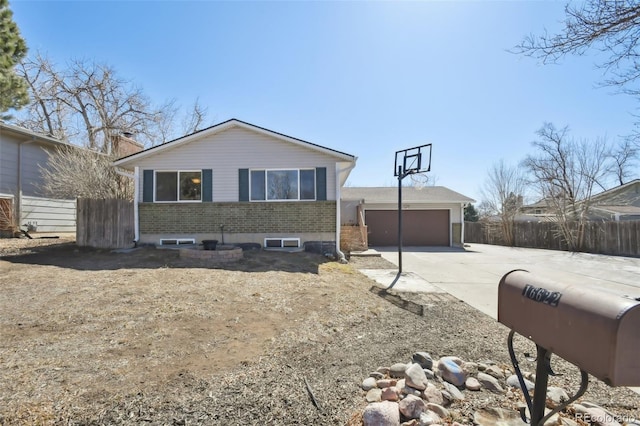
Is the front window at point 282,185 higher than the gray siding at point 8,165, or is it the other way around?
the gray siding at point 8,165

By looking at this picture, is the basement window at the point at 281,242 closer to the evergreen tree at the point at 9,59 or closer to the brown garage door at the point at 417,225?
the evergreen tree at the point at 9,59

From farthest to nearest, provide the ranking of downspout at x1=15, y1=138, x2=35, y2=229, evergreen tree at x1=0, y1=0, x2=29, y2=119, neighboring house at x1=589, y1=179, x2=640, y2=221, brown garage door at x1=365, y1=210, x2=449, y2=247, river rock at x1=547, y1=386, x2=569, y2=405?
neighboring house at x1=589, y1=179, x2=640, y2=221 → brown garage door at x1=365, y1=210, x2=449, y2=247 → downspout at x1=15, y1=138, x2=35, y2=229 → evergreen tree at x1=0, y1=0, x2=29, y2=119 → river rock at x1=547, y1=386, x2=569, y2=405

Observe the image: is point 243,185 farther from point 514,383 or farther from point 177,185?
point 514,383

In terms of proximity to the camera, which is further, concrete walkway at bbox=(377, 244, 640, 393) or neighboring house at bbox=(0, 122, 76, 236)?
neighboring house at bbox=(0, 122, 76, 236)

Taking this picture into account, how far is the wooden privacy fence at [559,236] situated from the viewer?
15.7m

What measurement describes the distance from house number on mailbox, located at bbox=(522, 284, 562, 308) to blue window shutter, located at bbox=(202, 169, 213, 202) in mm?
10246

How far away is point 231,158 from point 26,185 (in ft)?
34.8

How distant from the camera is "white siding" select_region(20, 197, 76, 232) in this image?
13969 mm

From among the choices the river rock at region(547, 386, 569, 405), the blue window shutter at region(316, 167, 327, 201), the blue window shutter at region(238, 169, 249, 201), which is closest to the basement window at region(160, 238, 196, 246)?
the blue window shutter at region(238, 169, 249, 201)

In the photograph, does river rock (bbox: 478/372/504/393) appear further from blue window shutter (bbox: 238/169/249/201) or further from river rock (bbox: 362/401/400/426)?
blue window shutter (bbox: 238/169/249/201)

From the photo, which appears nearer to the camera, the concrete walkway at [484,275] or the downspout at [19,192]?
the concrete walkway at [484,275]

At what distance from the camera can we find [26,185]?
14102 mm

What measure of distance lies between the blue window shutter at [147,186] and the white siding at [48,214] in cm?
734

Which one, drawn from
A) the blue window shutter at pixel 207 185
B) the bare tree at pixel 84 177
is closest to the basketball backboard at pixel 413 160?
the blue window shutter at pixel 207 185
